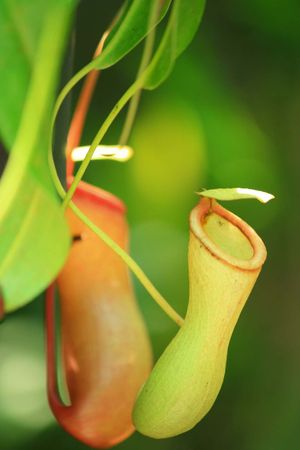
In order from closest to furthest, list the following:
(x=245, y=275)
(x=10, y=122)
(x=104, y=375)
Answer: (x=10, y=122), (x=245, y=275), (x=104, y=375)

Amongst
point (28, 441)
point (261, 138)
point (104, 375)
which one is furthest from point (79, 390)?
point (261, 138)

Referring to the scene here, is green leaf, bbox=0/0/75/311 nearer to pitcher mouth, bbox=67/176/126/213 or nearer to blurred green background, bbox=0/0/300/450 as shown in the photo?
pitcher mouth, bbox=67/176/126/213

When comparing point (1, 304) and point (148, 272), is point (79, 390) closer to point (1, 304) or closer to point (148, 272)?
point (1, 304)

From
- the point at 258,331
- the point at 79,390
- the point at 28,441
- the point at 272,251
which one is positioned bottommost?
the point at 28,441

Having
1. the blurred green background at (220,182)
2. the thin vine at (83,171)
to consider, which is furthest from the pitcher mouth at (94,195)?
the blurred green background at (220,182)

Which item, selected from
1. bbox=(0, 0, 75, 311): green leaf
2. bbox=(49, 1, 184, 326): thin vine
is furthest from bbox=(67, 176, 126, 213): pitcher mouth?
bbox=(0, 0, 75, 311): green leaf
